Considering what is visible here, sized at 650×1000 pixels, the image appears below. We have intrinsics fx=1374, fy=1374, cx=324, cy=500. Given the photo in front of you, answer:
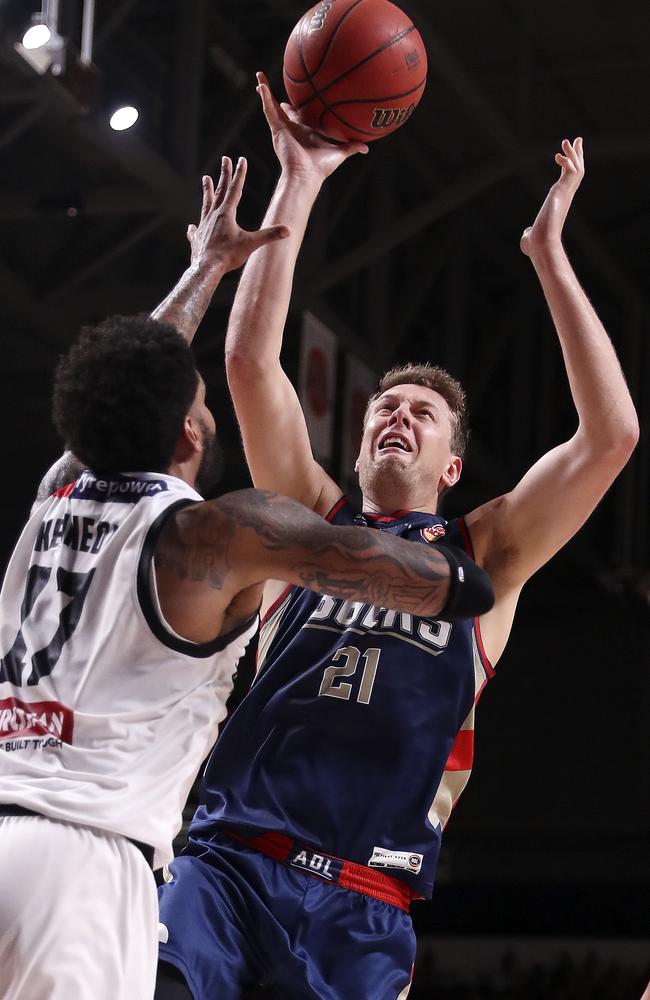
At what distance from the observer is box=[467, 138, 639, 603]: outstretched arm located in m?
3.94

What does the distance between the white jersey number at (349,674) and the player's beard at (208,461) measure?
71 centimetres

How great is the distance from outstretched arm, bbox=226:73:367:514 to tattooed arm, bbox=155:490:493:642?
1196 mm

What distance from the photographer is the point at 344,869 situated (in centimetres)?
359

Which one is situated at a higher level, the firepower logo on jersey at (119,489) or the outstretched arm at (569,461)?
the outstretched arm at (569,461)

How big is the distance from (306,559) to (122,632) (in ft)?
1.34

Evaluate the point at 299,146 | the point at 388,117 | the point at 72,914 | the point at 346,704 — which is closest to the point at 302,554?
the point at 72,914

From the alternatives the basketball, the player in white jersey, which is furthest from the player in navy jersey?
the player in white jersey

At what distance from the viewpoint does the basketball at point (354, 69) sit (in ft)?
14.8

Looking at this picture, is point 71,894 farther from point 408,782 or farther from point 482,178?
point 482,178

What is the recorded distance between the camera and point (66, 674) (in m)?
2.82

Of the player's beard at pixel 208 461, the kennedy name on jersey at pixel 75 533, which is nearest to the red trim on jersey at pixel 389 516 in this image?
the player's beard at pixel 208 461

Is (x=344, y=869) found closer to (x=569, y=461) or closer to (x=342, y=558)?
(x=342, y=558)

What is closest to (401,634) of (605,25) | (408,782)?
(408,782)

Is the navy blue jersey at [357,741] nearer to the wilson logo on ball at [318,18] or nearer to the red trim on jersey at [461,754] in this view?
the red trim on jersey at [461,754]
